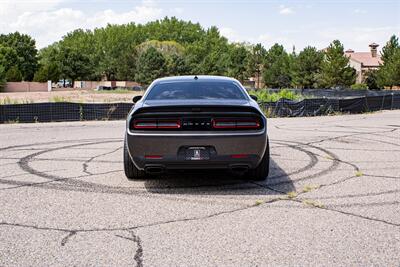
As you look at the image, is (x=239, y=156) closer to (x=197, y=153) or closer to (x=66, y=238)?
(x=197, y=153)

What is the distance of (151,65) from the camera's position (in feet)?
300

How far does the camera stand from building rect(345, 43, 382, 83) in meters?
106

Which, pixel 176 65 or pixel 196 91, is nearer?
pixel 196 91

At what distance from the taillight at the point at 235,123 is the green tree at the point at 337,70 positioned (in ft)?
225

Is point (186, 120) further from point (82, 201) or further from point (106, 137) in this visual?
point (106, 137)

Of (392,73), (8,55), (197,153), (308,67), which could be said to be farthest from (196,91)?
(8,55)

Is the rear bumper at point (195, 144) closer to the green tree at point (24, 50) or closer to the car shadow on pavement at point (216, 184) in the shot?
the car shadow on pavement at point (216, 184)

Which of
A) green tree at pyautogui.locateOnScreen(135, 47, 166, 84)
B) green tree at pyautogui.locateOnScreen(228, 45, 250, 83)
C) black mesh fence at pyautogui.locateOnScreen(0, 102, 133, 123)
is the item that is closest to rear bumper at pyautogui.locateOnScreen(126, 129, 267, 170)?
black mesh fence at pyautogui.locateOnScreen(0, 102, 133, 123)

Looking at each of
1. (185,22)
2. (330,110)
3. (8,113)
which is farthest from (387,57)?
(185,22)

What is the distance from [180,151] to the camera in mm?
5457

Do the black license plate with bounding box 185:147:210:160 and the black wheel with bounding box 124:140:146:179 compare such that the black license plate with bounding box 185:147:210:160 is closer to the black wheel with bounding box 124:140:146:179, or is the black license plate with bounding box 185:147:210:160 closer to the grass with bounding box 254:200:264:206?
the grass with bounding box 254:200:264:206

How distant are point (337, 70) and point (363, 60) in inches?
1771

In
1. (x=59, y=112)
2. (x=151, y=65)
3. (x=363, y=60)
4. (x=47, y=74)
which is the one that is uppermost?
(x=363, y=60)

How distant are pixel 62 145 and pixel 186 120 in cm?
571
